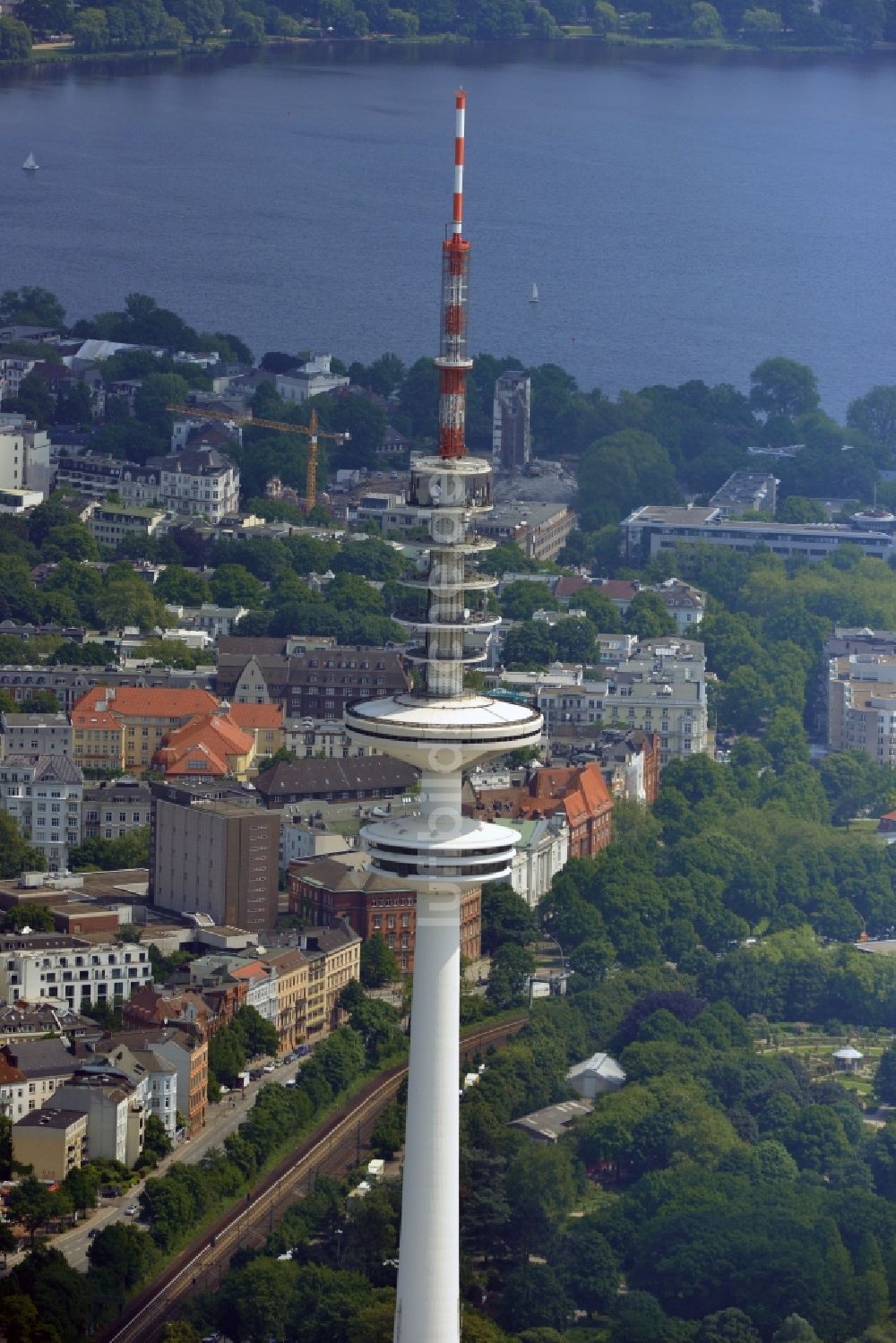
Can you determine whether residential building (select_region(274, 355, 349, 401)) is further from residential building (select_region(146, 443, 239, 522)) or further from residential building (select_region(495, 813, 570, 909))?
residential building (select_region(495, 813, 570, 909))

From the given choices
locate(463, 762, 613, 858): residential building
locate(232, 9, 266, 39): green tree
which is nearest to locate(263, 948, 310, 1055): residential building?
locate(463, 762, 613, 858): residential building

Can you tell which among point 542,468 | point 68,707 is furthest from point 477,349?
point 68,707

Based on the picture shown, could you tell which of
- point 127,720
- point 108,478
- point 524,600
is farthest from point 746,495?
point 127,720

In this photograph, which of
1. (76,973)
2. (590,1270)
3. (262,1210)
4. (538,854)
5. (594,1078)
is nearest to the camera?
(590,1270)

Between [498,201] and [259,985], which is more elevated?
[498,201]

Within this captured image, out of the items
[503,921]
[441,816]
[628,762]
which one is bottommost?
[503,921]

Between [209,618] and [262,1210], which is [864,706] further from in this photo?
[262,1210]
